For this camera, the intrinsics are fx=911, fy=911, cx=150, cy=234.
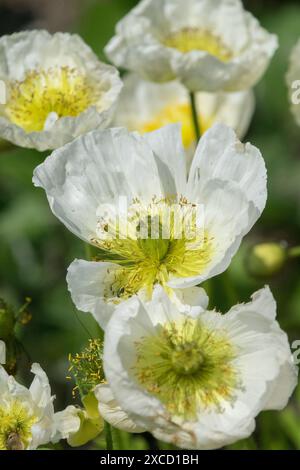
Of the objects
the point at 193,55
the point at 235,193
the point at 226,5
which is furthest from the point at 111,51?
the point at 235,193

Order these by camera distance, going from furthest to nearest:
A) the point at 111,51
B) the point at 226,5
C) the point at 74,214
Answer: the point at 226,5 < the point at 111,51 < the point at 74,214

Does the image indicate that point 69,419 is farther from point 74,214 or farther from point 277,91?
point 277,91

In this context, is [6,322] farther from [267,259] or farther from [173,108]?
[173,108]

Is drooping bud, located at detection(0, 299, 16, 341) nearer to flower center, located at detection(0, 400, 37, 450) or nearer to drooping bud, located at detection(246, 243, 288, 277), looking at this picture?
flower center, located at detection(0, 400, 37, 450)

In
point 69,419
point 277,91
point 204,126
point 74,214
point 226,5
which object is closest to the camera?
point 69,419

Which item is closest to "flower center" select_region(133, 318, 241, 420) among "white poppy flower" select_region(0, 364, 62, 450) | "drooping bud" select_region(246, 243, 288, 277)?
"white poppy flower" select_region(0, 364, 62, 450)
